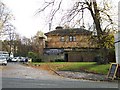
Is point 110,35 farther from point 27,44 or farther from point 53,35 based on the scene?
point 27,44

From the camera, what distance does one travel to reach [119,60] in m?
24.8

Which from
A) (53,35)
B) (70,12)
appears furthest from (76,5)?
(53,35)

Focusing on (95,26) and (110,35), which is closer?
(110,35)

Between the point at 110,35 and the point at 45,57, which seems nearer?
the point at 110,35

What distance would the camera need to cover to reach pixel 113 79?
21188 millimetres

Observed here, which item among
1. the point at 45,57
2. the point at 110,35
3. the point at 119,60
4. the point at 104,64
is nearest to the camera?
the point at 119,60

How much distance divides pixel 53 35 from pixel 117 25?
165ft

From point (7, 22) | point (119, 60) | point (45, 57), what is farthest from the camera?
point (45, 57)

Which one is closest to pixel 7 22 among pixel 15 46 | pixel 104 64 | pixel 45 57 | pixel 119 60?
pixel 45 57

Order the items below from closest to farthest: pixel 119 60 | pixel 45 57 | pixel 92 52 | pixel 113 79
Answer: pixel 113 79 < pixel 119 60 < pixel 92 52 < pixel 45 57

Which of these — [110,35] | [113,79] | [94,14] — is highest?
[94,14]

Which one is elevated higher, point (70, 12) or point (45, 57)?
point (70, 12)

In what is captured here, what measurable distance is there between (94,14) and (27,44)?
72.6 meters

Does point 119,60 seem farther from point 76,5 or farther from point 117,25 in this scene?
point 76,5
